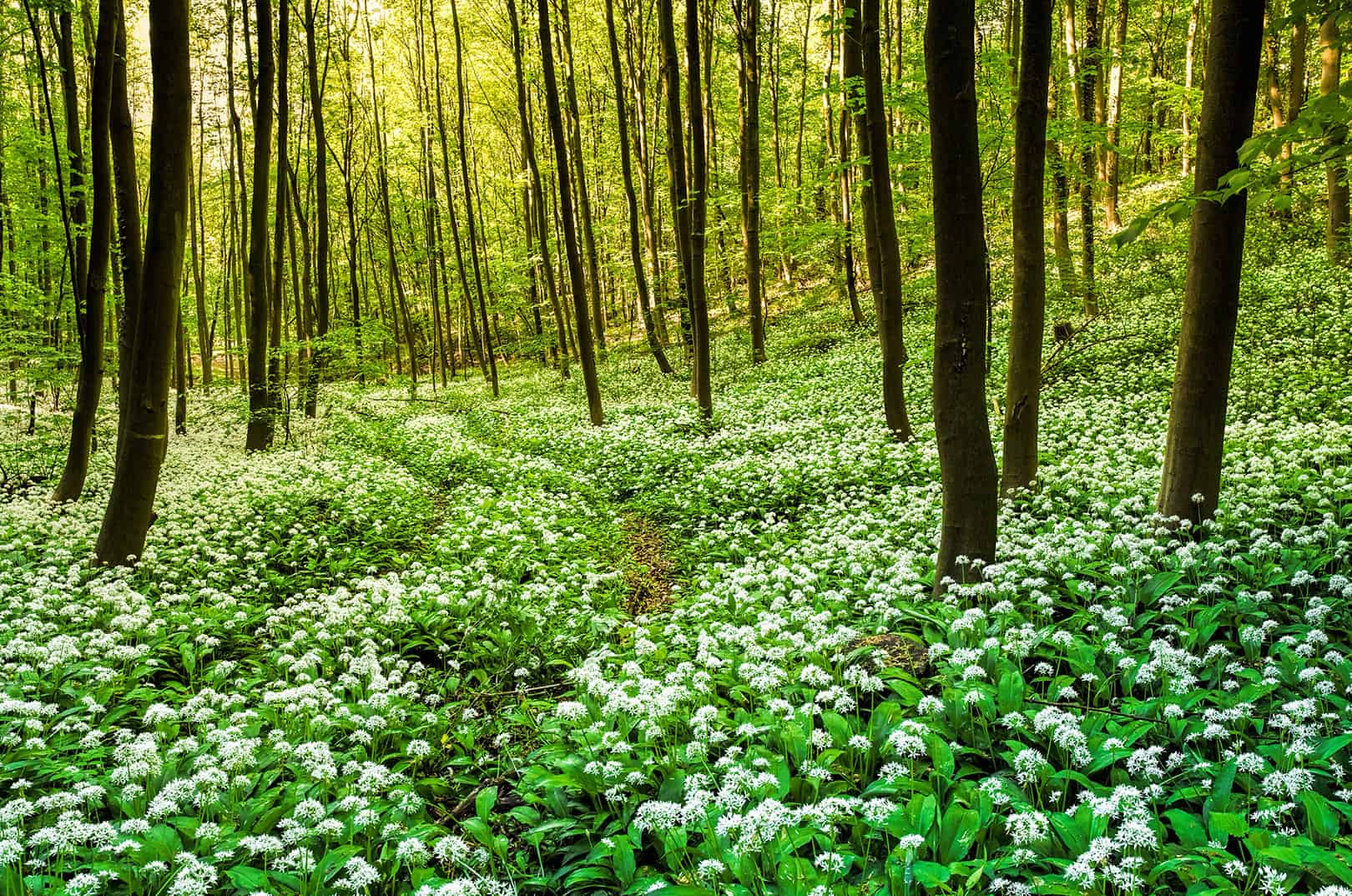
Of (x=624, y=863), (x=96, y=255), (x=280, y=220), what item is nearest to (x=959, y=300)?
(x=624, y=863)

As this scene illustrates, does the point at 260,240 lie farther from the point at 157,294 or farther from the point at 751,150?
the point at 751,150

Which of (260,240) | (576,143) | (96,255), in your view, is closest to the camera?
(96,255)

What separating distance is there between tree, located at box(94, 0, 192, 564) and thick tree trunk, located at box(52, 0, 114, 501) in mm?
2666

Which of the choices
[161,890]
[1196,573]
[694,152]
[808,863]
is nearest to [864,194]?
[694,152]

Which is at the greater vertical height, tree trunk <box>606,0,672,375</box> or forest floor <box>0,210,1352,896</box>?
tree trunk <box>606,0,672,375</box>

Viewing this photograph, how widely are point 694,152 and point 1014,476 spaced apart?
973 centimetres

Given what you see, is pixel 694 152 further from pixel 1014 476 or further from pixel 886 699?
pixel 886 699

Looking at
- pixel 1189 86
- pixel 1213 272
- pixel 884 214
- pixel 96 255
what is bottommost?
pixel 1213 272

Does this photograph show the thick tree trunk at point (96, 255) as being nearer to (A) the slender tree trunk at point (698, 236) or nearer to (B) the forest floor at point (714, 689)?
(B) the forest floor at point (714, 689)

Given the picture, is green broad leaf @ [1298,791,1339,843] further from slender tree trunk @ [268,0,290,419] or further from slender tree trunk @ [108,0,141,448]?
slender tree trunk @ [268,0,290,419]

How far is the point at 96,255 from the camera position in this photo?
9.64 m

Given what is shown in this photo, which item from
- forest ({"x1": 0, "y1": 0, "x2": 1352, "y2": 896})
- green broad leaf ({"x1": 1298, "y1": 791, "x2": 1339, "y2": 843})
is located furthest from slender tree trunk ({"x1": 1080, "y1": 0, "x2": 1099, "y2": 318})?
green broad leaf ({"x1": 1298, "y1": 791, "x2": 1339, "y2": 843})

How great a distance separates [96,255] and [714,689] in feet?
34.5

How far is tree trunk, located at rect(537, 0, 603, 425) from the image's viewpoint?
47.4ft
